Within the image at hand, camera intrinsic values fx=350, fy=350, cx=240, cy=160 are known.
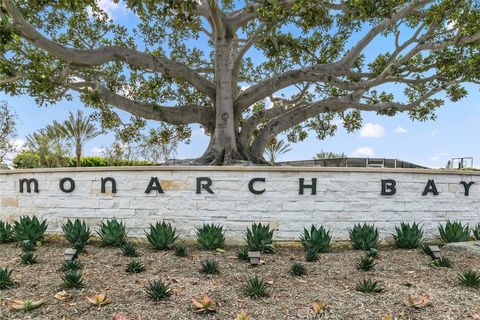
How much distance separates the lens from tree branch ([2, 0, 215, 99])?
22.7ft

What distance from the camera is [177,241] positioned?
237 inches

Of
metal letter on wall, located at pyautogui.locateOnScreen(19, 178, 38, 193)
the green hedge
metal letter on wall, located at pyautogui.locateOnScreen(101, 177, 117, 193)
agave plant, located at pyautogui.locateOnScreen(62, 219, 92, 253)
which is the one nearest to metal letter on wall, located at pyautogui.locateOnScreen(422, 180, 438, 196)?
metal letter on wall, located at pyautogui.locateOnScreen(101, 177, 117, 193)

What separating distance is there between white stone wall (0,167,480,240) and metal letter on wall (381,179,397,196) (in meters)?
0.08

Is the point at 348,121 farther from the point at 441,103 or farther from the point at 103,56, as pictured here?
the point at 103,56

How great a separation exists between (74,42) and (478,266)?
11040 millimetres

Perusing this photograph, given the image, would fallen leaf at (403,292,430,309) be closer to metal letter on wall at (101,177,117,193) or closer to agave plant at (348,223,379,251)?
agave plant at (348,223,379,251)

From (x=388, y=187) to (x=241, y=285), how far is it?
12.1 feet

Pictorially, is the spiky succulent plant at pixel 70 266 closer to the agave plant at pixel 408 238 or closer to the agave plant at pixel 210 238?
the agave plant at pixel 210 238

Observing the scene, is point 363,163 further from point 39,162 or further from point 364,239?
point 39,162

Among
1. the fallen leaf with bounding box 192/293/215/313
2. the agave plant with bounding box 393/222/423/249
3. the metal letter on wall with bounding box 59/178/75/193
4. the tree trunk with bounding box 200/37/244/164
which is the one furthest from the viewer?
the tree trunk with bounding box 200/37/244/164

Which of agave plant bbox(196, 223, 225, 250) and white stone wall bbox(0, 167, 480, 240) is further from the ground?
white stone wall bbox(0, 167, 480, 240)

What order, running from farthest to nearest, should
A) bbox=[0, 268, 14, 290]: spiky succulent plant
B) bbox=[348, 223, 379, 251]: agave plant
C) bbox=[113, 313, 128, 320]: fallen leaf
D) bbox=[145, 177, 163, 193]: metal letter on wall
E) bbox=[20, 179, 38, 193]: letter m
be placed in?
bbox=[20, 179, 38, 193]: letter m, bbox=[145, 177, 163, 193]: metal letter on wall, bbox=[348, 223, 379, 251]: agave plant, bbox=[0, 268, 14, 290]: spiky succulent plant, bbox=[113, 313, 128, 320]: fallen leaf

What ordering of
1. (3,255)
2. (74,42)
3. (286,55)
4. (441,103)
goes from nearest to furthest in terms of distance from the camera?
(3,255) < (74,42) < (286,55) < (441,103)

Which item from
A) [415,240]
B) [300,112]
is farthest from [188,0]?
[300,112]
